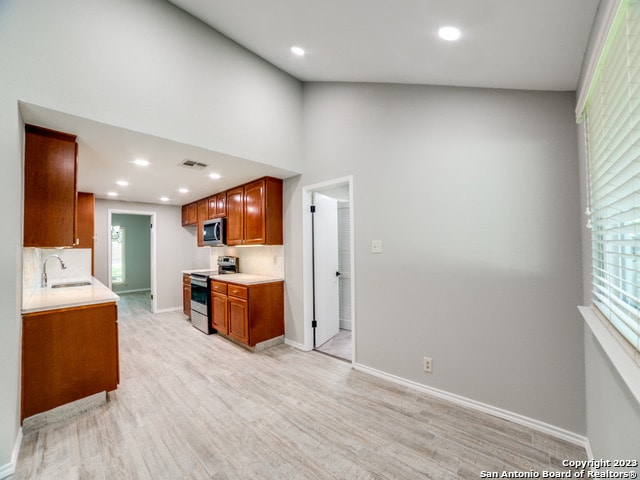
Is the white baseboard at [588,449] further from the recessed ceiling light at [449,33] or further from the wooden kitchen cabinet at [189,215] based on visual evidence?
the wooden kitchen cabinet at [189,215]

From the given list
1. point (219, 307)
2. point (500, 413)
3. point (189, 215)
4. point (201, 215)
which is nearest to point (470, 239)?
point (500, 413)

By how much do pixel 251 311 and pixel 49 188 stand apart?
224 centimetres

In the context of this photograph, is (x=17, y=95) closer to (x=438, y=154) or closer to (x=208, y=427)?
(x=208, y=427)

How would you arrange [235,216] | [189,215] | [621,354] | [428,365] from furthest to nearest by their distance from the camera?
[189,215] → [235,216] → [428,365] → [621,354]

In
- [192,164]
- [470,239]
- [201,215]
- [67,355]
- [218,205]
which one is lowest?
[67,355]

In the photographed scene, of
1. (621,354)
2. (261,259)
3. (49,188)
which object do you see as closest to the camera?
(621,354)

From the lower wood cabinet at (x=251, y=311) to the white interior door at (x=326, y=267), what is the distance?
55cm

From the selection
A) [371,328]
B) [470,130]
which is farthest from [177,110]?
[371,328]

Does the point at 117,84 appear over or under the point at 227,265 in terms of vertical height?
over

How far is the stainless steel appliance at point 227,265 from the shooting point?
4905 mm

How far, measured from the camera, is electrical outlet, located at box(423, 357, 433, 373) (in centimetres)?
245

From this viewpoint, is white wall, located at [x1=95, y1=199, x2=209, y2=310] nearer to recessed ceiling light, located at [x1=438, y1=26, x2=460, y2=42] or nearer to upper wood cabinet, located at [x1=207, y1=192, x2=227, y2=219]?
upper wood cabinet, located at [x1=207, y1=192, x2=227, y2=219]

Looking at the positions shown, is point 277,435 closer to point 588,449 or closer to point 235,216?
point 588,449

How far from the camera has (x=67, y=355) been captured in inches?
87.5
